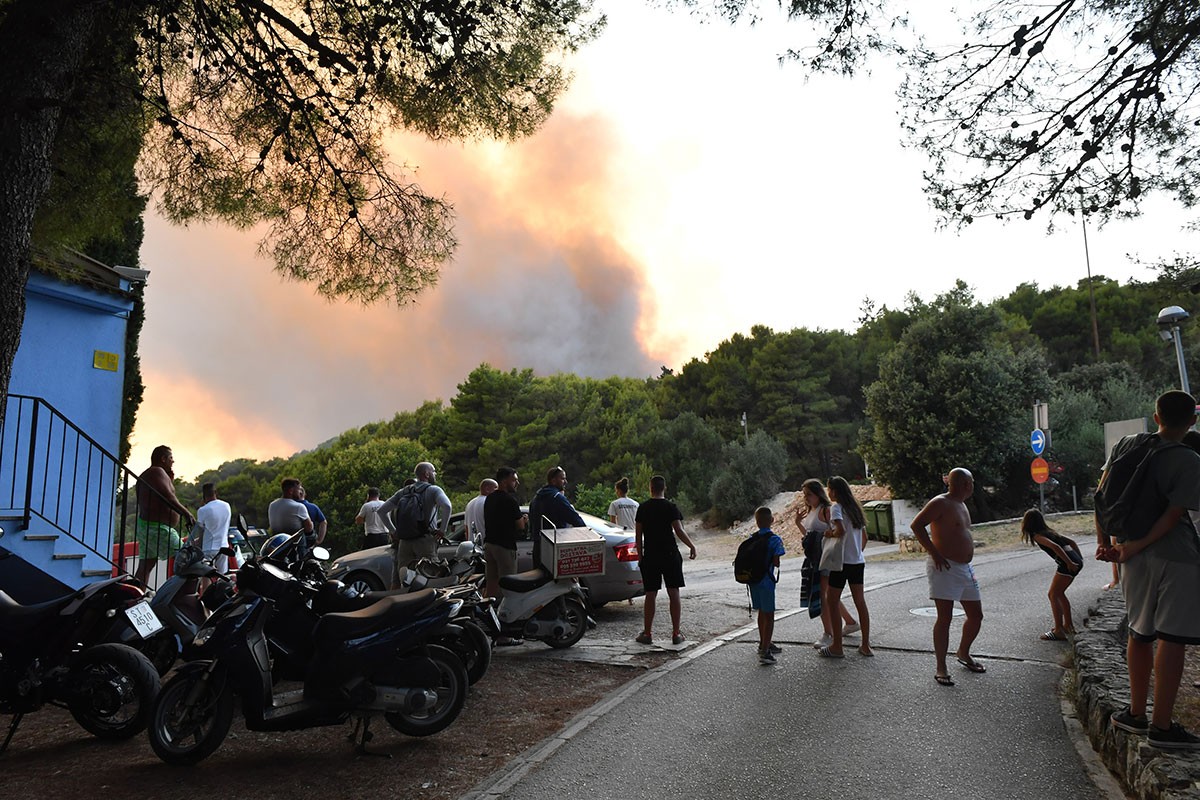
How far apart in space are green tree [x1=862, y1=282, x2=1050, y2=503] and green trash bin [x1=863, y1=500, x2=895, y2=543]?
657 centimetres

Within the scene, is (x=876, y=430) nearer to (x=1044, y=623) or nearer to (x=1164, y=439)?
(x=1044, y=623)

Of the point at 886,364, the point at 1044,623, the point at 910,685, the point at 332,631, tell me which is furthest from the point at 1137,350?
the point at 332,631

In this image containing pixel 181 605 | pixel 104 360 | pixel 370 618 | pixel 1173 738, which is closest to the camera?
pixel 1173 738

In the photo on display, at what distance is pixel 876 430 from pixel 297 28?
100 feet

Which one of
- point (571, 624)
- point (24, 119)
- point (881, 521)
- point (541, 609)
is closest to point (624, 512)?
point (571, 624)

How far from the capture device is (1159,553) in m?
4.42

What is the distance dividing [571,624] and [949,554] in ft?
12.4

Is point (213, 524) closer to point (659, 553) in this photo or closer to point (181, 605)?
point (181, 605)

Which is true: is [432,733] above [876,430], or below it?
below

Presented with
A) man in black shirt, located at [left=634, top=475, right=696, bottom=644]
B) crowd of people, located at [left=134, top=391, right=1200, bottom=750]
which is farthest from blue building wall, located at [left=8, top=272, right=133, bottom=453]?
man in black shirt, located at [left=634, top=475, right=696, bottom=644]

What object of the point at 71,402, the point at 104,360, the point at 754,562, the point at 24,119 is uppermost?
the point at 24,119

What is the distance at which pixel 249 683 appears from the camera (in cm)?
505

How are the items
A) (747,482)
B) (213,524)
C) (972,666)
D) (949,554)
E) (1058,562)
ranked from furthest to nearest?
(747,482) < (213,524) < (1058,562) < (972,666) < (949,554)

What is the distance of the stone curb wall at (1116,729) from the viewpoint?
3.78m
